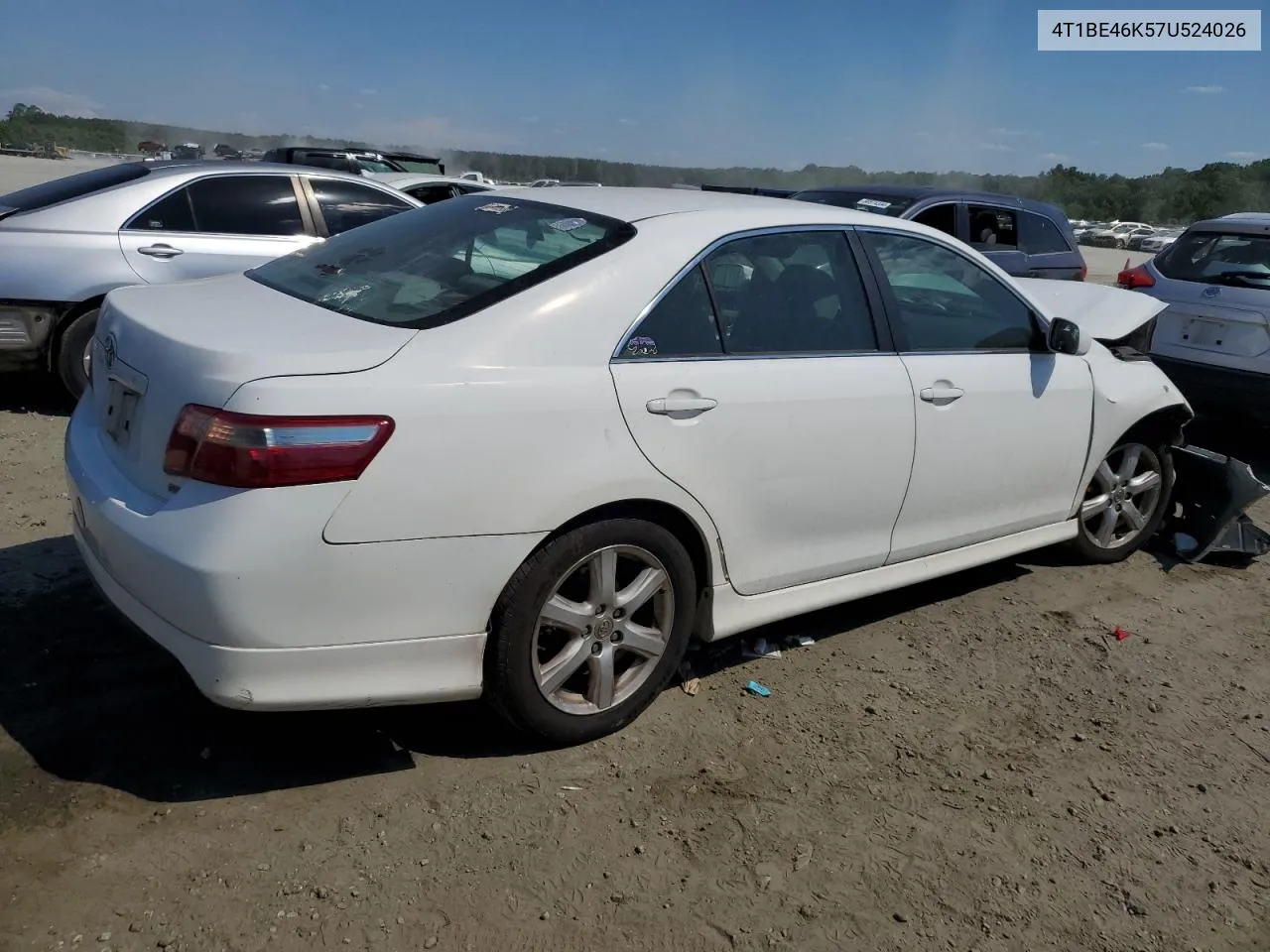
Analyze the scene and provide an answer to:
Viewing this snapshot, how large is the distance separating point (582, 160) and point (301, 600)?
2151 inches

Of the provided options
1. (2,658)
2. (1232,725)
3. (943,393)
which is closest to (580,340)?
(943,393)

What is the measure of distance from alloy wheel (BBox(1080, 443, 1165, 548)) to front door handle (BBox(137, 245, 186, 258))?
541 cm

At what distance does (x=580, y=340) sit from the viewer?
9.77 feet

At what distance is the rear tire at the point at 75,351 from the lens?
20.4 ft

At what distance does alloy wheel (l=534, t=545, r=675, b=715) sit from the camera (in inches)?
119

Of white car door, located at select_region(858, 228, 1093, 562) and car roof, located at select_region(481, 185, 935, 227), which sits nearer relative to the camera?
car roof, located at select_region(481, 185, 935, 227)

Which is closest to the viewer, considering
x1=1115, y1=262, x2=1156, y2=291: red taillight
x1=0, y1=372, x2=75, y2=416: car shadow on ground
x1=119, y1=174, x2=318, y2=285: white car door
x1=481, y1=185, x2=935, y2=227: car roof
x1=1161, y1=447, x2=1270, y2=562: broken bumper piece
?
x1=481, y1=185, x2=935, y2=227: car roof

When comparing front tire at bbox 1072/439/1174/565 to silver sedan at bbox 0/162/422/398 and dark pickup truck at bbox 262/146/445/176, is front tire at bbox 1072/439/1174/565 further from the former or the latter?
dark pickup truck at bbox 262/146/445/176

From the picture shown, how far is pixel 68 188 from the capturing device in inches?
255

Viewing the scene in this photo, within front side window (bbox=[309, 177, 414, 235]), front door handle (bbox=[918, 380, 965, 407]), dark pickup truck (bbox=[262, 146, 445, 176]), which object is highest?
dark pickup truck (bbox=[262, 146, 445, 176])

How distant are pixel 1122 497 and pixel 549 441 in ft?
11.1

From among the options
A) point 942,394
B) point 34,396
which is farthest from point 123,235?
point 942,394

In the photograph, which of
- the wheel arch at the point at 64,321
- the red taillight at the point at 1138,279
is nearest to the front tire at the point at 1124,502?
the red taillight at the point at 1138,279

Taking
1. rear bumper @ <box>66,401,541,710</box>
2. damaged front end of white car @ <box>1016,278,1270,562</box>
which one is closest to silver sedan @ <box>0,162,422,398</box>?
rear bumper @ <box>66,401,541,710</box>
